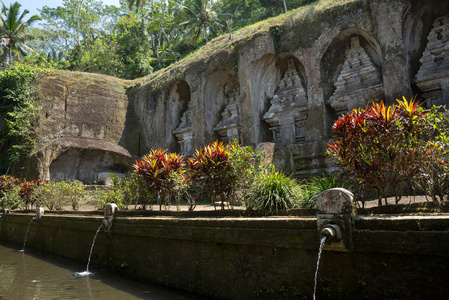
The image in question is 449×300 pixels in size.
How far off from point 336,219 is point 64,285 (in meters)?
4.34

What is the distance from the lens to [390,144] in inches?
167

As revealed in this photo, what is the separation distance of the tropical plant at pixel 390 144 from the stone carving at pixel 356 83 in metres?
7.89

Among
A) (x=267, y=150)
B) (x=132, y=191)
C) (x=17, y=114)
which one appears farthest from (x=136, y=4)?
(x=132, y=191)

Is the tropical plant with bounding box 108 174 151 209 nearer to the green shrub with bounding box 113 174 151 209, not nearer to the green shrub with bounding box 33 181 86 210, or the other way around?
the green shrub with bounding box 113 174 151 209

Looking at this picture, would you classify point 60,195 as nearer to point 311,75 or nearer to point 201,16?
point 311,75

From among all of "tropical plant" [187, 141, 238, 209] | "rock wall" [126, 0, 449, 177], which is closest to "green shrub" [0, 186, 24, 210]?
"rock wall" [126, 0, 449, 177]

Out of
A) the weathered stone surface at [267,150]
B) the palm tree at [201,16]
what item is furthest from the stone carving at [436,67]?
the palm tree at [201,16]

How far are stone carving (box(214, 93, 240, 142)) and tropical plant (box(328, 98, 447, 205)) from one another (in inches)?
456

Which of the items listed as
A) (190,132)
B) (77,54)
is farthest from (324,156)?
(77,54)

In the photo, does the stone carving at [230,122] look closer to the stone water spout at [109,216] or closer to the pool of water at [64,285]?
the stone water spout at [109,216]

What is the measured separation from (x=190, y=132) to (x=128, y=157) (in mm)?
3524

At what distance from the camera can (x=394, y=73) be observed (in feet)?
35.2

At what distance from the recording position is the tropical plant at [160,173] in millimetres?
6684

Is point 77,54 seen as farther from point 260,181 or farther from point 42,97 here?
point 260,181
